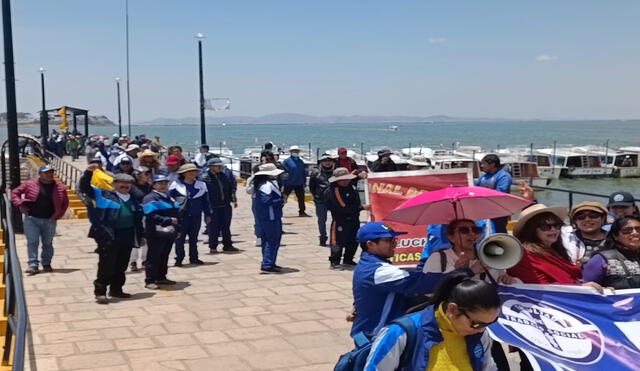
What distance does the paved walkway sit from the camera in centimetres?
647

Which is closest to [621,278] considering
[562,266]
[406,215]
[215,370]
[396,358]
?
[562,266]

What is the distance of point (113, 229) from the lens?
8.44 metres

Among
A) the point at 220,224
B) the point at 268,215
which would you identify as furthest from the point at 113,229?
the point at 220,224

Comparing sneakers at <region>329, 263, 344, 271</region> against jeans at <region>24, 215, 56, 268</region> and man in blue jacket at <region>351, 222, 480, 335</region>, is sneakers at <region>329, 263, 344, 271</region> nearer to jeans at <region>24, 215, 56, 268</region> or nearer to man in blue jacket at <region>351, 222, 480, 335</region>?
jeans at <region>24, 215, 56, 268</region>

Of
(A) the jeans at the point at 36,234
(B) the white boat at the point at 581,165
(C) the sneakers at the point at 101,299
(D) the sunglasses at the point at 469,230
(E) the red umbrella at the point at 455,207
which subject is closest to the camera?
A: (D) the sunglasses at the point at 469,230

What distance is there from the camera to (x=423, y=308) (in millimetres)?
3334

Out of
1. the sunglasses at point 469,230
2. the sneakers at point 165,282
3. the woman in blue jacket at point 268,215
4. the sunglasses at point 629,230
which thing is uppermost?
the sunglasses at point 469,230

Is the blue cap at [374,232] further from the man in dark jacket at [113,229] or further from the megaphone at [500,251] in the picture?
the man in dark jacket at [113,229]

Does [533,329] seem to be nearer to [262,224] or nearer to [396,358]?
[396,358]

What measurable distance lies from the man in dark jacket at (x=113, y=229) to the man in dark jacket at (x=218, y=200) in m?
3.06

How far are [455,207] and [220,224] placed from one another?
24.7 feet

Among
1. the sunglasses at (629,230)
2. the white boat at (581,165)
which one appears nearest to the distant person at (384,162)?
Answer: the sunglasses at (629,230)

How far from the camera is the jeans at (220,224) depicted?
1188cm

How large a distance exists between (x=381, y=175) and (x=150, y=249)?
303 centimetres
